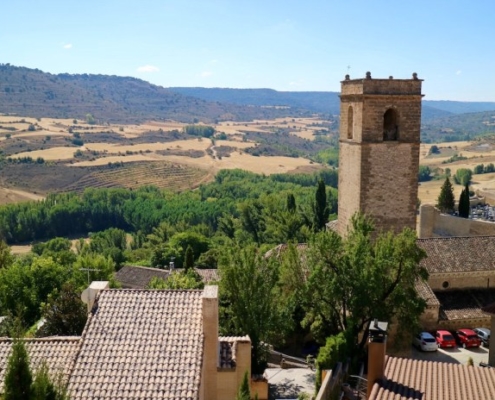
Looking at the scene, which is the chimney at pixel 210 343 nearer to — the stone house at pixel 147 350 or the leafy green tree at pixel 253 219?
the stone house at pixel 147 350

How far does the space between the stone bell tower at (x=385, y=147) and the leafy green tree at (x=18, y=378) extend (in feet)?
61.2

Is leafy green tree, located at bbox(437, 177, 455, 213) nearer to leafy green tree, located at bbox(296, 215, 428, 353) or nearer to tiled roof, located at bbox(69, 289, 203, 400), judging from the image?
leafy green tree, located at bbox(296, 215, 428, 353)

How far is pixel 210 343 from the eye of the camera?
48.7 ft

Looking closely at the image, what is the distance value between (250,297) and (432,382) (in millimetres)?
10776

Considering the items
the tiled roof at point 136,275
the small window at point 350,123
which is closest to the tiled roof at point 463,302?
the small window at point 350,123

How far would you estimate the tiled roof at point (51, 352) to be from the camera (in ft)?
45.9

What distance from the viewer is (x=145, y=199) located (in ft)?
399

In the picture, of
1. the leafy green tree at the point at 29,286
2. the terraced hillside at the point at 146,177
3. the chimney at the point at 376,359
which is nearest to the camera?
the chimney at the point at 376,359

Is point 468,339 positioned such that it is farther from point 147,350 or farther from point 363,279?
point 147,350

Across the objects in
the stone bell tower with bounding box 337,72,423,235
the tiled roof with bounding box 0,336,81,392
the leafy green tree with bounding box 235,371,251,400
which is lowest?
the leafy green tree with bounding box 235,371,251,400

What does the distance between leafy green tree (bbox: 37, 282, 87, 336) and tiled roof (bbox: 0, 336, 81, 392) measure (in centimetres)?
932

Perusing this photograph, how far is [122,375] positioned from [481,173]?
502ft

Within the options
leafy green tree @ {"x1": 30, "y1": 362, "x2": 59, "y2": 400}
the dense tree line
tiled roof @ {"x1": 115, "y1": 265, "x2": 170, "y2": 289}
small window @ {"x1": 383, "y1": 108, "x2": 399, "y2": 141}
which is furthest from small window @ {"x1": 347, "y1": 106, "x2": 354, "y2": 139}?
the dense tree line

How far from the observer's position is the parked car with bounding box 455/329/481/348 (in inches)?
1106
